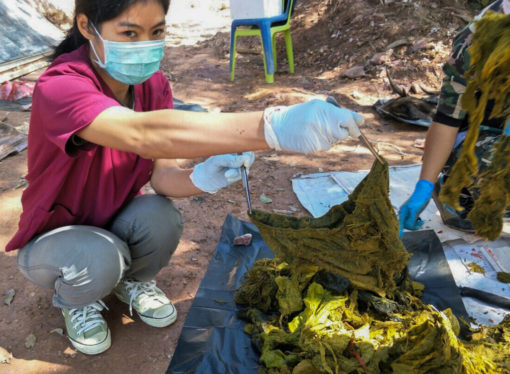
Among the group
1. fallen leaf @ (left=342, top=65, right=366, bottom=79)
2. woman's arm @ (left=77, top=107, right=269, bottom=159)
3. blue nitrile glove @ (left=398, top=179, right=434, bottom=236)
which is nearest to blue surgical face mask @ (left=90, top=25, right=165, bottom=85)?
woman's arm @ (left=77, top=107, right=269, bottom=159)

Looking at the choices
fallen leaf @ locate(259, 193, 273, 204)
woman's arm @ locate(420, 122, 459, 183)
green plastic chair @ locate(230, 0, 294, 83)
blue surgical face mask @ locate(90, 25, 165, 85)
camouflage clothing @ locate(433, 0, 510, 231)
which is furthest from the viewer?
green plastic chair @ locate(230, 0, 294, 83)

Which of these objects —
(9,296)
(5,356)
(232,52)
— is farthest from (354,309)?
(232,52)

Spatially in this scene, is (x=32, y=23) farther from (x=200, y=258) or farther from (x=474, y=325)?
(x=474, y=325)

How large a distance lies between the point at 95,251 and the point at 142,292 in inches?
16.5

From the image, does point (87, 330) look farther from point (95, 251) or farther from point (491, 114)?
point (491, 114)

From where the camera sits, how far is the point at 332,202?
125 inches

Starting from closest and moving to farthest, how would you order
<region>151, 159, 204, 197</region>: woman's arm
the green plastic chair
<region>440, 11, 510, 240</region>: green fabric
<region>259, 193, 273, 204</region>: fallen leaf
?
<region>440, 11, 510, 240</region>: green fabric → <region>151, 159, 204, 197</region>: woman's arm → <region>259, 193, 273, 204</region>: fallen leaf → the green plastic chair

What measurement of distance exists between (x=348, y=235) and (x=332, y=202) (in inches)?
54.3

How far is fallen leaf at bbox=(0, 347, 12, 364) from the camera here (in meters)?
2.00

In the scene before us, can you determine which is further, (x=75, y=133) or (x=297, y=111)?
(x=75, y=133)

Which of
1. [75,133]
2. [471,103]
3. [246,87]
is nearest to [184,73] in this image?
[246,87]

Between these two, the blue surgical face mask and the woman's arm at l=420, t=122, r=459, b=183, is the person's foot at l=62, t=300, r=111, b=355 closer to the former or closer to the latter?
Answer: the blue surgical face mask

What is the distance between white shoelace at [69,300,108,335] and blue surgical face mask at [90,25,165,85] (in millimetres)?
1044

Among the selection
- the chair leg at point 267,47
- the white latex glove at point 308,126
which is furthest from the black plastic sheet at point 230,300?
the chair leg at point 267,47
